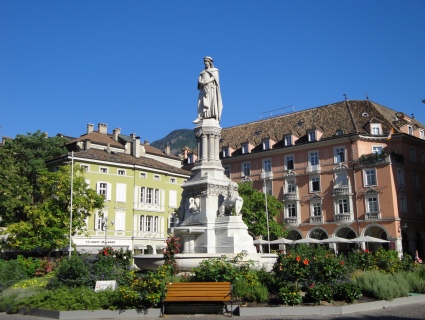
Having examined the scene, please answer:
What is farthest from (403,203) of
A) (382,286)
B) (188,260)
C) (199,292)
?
(199,292)

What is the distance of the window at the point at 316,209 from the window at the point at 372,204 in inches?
217

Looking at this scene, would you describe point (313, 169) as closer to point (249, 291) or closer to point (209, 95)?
point (209, 95)

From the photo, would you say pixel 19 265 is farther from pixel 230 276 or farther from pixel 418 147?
pixel 418 147

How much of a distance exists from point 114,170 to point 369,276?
1507 inches

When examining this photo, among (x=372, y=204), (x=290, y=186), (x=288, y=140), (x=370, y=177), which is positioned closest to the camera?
(x=372, y=204)

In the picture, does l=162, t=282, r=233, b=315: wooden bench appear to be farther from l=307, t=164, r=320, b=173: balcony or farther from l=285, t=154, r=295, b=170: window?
l=285, t=154, r=295, b=170: window

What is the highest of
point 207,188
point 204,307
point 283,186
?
point 283,186

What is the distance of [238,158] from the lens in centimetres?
6022

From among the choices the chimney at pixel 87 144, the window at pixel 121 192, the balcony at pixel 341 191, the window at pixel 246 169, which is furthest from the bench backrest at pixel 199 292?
the window at pixel 246 169

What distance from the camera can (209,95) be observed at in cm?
2225

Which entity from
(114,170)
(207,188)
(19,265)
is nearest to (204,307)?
(207,188)

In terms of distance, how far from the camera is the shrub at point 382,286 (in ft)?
47.2

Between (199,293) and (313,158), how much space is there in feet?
143

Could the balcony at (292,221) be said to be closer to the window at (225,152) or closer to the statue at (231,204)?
the window at (225,152)
